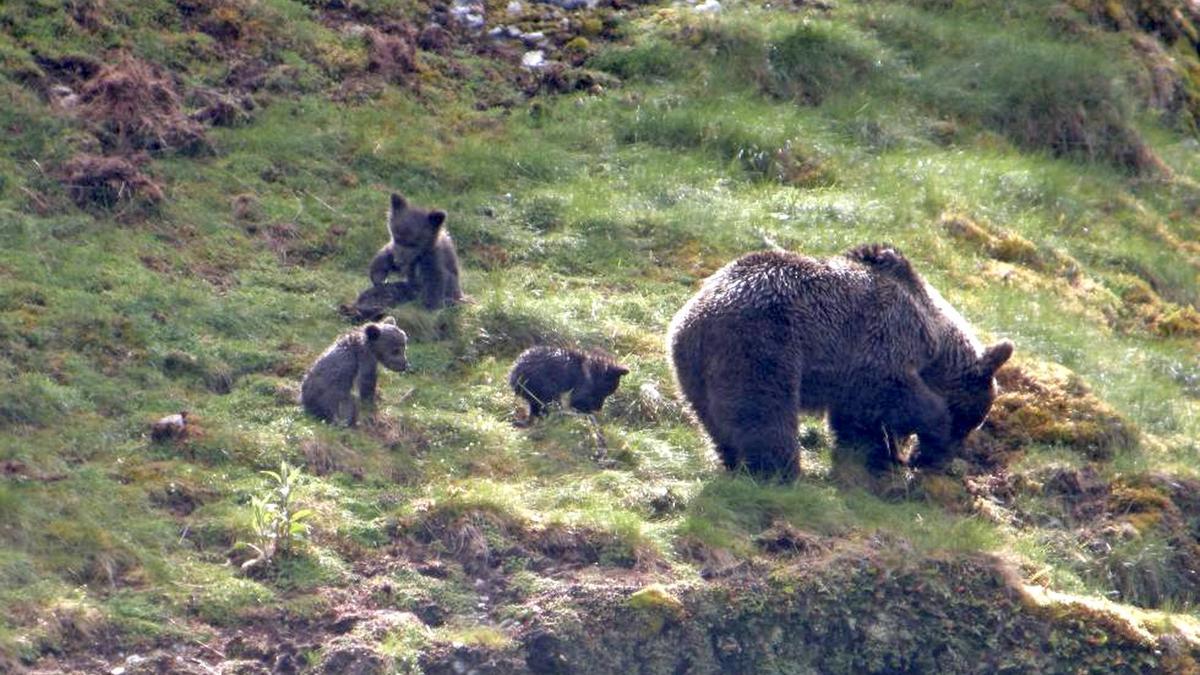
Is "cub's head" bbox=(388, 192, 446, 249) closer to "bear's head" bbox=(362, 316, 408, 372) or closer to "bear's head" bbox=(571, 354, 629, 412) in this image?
"bear's head" bbox=(362, 316, 408, 372)

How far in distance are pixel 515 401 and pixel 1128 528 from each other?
3.87m

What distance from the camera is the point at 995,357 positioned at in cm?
1071

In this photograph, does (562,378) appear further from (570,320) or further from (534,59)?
(534,59)

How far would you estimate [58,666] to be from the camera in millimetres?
7434

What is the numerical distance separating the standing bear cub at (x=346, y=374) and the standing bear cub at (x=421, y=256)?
119 centimetres

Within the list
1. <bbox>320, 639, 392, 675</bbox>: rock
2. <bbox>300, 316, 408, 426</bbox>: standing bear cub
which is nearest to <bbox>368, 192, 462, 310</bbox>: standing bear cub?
<bbox>300, 316, 408, 426</bbox>: standing bear cub

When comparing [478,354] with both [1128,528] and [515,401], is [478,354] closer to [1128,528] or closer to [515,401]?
[515,401]

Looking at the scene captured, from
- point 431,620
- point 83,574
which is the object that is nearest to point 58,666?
point 83,574

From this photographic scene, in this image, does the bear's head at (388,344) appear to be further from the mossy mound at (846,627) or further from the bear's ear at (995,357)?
the bear's ear at (995,357)

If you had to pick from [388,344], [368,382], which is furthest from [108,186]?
[368,382]

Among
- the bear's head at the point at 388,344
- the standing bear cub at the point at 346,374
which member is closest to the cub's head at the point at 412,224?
the bear's head at the point at 388,344

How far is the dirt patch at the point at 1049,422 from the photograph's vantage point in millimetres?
11195

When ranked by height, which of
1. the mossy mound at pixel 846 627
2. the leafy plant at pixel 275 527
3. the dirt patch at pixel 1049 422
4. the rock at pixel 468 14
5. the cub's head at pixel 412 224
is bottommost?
the dirt patch at pixel 1049 422

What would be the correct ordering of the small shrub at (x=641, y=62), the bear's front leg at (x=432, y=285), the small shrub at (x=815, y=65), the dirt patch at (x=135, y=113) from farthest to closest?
the small shrub at (x=815, y=65), the small shrub at (x=641, y=62), the dirt patch at (x=135, y=113), the bear's front leg at (x=432, y=285)
